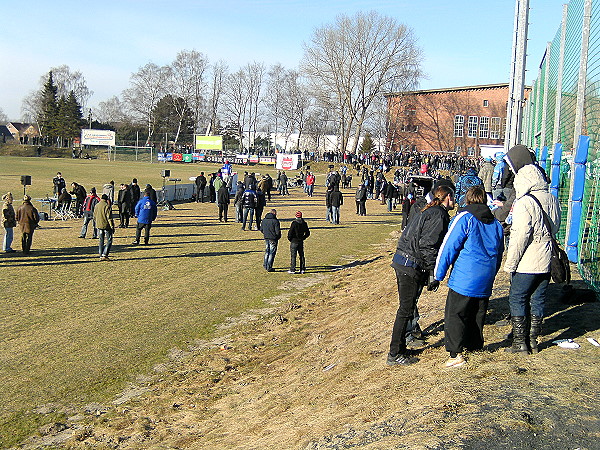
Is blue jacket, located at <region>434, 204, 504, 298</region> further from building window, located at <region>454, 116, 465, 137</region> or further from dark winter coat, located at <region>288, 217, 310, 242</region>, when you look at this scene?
building window, located at <region>454, 116, 465, 137</region>

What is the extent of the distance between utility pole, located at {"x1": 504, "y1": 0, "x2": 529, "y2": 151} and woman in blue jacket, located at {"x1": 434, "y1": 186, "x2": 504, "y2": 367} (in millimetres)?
9186

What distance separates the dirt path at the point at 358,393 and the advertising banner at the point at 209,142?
7442cm

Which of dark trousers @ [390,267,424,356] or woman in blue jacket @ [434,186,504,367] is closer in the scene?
woman in blue jacket @ [434,186,504,367]

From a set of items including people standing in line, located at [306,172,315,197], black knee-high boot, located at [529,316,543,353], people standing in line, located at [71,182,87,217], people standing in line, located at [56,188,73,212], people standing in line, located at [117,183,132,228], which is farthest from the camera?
people standing in line, located at [306,172,315,197]

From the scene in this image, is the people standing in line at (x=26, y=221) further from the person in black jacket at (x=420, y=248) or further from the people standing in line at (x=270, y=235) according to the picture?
the person in black jacket at (x=420, y=248)

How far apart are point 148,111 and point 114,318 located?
91.9 m

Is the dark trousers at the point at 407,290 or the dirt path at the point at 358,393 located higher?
the dark trousers at the point at 407,290

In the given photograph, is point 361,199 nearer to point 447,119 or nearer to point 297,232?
point 297,232

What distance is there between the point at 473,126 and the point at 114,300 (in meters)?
65.8

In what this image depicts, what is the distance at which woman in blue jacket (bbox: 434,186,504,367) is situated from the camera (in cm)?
598

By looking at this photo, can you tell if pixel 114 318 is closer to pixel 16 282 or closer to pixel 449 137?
pixel 16 282

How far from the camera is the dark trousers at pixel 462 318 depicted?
6.11 meters

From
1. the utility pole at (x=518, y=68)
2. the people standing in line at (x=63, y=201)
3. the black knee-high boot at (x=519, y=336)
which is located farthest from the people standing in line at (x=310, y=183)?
the black knee-high boot at (x=519, y=336)

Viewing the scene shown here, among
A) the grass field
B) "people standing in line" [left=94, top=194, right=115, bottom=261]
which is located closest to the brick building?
the grass field
